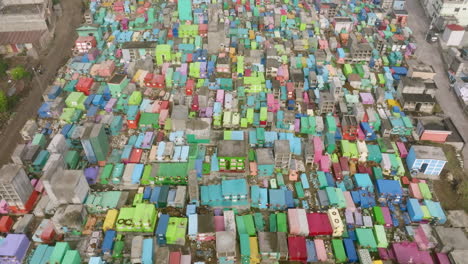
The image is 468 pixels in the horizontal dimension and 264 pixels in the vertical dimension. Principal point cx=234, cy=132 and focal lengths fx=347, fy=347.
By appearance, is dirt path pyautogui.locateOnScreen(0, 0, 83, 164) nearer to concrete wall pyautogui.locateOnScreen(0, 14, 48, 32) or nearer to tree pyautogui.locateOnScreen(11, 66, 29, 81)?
tree pyautogui.locateOnScreen(11, 66, 29, 81)

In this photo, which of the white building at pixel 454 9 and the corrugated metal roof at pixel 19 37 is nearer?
the corrugated metal roof at pixel 19 37

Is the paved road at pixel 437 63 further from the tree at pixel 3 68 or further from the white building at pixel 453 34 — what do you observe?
the tree at pixel 3 68

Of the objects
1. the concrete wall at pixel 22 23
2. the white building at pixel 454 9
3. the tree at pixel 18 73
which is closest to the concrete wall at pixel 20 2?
the concrete wall at pixel 22 23

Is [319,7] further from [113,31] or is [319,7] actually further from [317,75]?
[113,31]

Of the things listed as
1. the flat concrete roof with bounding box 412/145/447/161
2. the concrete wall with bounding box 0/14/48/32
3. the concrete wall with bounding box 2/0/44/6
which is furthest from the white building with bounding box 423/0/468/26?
the concrete wall with bounding box 2/0/44/6

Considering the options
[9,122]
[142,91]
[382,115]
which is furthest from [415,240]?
[9,122]

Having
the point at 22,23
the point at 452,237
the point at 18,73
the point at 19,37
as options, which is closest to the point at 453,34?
the point at 452,237
